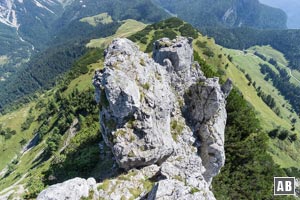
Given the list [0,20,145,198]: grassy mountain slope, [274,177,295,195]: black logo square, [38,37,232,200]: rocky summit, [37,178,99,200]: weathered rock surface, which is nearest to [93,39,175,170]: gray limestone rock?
[38,37,232,200]: rocky summit

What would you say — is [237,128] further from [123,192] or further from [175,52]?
[123,192]

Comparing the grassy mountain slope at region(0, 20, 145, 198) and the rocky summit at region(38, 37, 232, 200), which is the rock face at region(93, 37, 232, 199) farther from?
the grassy mountain slope at region(0, 20, 145, 198)

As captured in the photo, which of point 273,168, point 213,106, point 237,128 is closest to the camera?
point 213,106

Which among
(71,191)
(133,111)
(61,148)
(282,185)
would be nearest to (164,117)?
(133,111)

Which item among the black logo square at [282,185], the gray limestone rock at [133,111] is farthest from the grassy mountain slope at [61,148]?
the black logo square at [282,185]

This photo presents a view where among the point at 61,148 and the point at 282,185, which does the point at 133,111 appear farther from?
the point at 61,148

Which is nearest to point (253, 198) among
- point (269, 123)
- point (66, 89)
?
point (269, 123)

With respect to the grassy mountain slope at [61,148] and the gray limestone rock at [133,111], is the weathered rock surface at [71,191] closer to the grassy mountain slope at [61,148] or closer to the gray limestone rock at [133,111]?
the gray limestone rock at [133,111]
